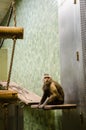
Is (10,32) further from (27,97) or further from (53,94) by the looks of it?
(27,97)

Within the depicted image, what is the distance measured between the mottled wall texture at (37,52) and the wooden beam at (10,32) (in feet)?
6.64

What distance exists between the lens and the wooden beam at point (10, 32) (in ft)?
3.00

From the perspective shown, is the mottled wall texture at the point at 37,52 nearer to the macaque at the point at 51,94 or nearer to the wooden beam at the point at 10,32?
the macaque at the point at 51,94

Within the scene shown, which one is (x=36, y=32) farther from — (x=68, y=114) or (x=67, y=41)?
(x=68, y=114)

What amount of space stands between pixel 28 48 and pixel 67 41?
182 centimetres

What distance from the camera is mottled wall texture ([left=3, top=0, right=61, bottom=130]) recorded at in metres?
3.11

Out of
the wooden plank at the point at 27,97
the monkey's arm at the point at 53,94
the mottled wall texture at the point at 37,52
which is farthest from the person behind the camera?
the mottled wall texture at the point at 37,52

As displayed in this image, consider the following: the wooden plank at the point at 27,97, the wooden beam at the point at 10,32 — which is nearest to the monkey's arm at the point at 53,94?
the wooden plank at the point at 27,97

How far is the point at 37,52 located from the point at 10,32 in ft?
9.59

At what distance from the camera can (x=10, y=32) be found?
3.05 ft

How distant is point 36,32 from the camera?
12.8 ft

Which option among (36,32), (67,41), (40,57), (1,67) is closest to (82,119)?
(67,41)

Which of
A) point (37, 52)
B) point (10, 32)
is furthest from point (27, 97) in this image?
point (10, 32)

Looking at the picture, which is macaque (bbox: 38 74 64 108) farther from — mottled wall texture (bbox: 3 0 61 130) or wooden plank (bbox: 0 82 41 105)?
mottled wall texture (bbox: 3 0 61 130)
